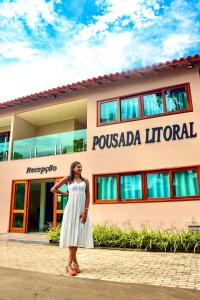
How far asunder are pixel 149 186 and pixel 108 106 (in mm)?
3723

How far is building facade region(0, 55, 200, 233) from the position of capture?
28.1 ft

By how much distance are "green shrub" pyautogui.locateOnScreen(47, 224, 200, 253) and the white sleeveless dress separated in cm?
326

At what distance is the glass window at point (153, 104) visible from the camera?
950 centimetres

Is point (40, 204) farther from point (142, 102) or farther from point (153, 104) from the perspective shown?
point (153, 104)

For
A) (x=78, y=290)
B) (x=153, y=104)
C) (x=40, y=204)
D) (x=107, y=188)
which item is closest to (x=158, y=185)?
(x=107, y=188)

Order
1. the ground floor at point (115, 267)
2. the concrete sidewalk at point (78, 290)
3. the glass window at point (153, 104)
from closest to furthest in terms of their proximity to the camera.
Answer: the concrete sidewalk at point (78, 290)
the ground floor at point (115, 267)
the glass window at point (153, 104)

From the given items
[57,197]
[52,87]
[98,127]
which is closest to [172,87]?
[98,127]

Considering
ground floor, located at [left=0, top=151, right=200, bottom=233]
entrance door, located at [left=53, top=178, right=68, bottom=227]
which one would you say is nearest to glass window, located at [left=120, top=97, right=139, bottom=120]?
ground floor, located at [left=0, top=151, right=200, bottom=233]

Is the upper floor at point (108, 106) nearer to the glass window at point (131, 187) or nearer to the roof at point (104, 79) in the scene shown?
the roof at point (104, 79)

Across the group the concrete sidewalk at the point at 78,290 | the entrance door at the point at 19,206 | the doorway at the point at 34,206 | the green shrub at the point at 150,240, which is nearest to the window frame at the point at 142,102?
the doorway at the point at 34,206

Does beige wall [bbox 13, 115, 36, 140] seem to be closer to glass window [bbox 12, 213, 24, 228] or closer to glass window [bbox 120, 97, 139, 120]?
glass window [bbox 12, 213, 24, 228]

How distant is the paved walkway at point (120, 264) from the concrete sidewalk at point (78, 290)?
0.35m

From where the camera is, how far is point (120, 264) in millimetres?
5488

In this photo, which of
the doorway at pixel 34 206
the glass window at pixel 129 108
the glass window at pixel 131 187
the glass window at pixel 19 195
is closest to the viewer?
the glass window at pixel 131 187
